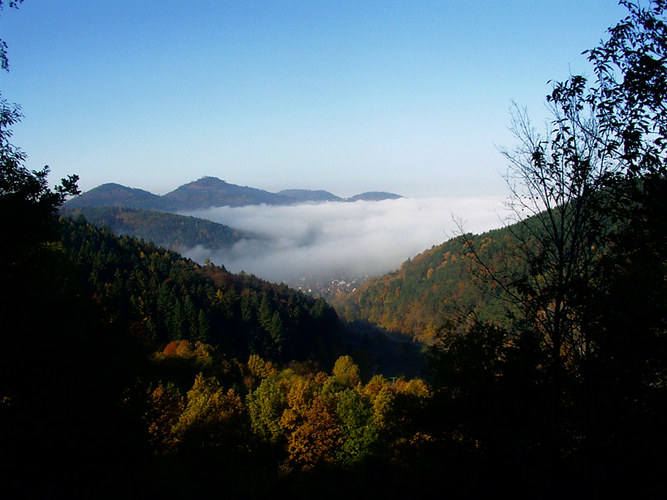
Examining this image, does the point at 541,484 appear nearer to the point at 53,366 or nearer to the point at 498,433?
the point at 498,433

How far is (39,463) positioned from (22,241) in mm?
3896

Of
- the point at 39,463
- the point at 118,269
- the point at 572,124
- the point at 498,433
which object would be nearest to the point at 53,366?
the point at 39,463

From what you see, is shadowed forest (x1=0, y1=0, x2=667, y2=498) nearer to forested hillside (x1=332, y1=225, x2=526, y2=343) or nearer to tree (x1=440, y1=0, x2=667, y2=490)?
tree (x1=440, y1=0, x2=667, y2=490)

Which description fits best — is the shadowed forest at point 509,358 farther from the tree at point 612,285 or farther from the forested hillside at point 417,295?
the forested hillside at point 417,295

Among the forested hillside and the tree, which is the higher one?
the tree

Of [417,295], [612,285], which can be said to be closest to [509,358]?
[612,285]

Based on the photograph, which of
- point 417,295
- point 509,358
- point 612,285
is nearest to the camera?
point 612,285

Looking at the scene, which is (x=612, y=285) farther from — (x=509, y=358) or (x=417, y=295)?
(x=417, y=295)

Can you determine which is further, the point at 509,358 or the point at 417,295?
the point at 417,295

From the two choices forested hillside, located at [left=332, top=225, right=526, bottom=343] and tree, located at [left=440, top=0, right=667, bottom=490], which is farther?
forested hillside, located at [left=332, top=225, right=526, bottom=343]

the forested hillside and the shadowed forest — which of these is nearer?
the shadowed forest

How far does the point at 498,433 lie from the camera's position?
307 inches

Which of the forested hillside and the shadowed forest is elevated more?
the shadowed forest

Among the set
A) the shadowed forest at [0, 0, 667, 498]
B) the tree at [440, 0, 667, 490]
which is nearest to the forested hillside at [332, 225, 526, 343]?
the shadowed forest at [0, 0, 667, 498]
